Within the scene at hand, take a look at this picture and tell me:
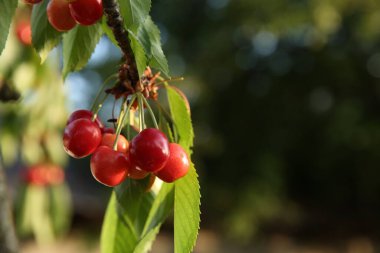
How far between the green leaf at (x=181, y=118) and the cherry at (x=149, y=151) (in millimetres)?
89

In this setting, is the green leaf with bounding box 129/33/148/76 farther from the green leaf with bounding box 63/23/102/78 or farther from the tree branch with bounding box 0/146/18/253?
the tree branch with bounding box 0/146/18/253

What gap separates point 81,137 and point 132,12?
0.17 metres

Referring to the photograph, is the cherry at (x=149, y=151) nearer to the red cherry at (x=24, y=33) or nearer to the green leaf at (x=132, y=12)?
the green leaf at (x=132, y=12)

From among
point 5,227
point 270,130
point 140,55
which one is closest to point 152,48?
point 140,55

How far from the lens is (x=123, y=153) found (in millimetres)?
711

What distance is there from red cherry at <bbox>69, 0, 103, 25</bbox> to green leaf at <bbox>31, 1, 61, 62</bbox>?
5.3 inches

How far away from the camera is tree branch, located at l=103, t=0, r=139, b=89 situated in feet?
2.23

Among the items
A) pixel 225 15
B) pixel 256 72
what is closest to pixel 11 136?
pixel 225 15

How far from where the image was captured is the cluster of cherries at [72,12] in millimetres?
659

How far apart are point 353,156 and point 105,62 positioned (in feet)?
9.71

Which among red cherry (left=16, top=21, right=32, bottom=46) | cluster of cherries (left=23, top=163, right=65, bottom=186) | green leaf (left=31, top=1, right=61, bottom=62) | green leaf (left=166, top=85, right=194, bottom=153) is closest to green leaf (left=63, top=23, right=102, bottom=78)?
green leaf (left=31, top=1, right=61, bottom=62)

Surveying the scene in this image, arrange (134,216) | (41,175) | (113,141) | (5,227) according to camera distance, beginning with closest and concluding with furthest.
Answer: (113,141)
(134,216)
(5,227)
(41,175)

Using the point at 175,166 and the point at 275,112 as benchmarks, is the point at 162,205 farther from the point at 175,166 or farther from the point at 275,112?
the point at 275,112

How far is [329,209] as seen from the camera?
6.93m
